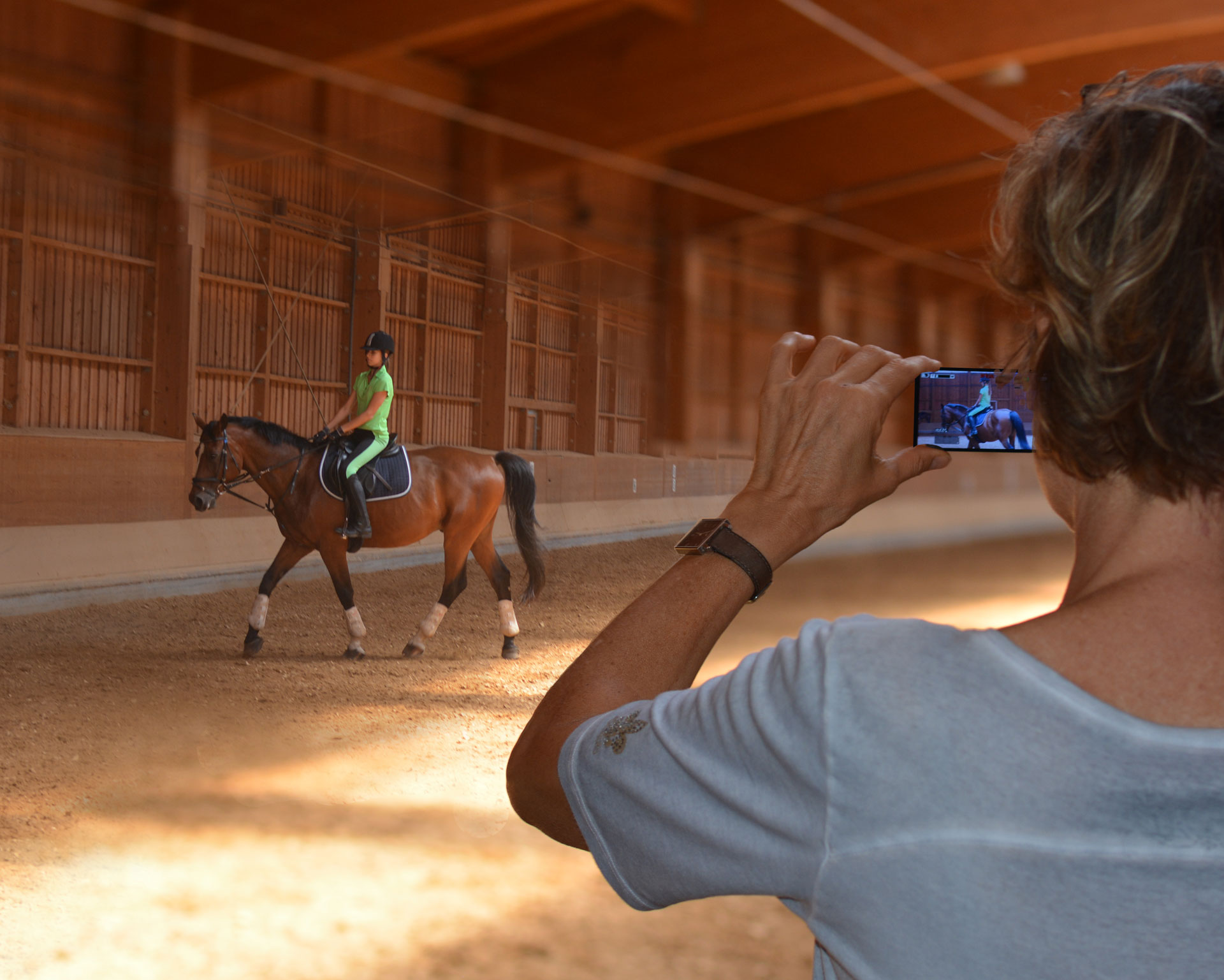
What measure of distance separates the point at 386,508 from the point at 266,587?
0.20 meters

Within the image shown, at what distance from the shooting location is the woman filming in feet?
1.54

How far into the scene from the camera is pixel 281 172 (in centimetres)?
141

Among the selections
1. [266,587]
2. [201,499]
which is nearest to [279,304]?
[201,499]

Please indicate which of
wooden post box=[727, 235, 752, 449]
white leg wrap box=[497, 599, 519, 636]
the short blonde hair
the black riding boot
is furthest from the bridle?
the short blonde hair

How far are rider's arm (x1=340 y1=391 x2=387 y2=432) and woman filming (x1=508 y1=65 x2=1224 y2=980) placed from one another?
850mm

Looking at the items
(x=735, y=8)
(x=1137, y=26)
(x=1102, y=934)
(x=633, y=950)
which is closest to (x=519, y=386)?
(x=735, y=8)

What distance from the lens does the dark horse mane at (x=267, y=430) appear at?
1205mm

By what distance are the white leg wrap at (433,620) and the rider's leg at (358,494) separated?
0.14 meters

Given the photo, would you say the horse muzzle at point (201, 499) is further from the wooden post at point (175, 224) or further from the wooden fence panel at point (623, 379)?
the wooden fence panel at point (623, 379)

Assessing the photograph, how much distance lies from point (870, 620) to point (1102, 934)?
0.18 metres

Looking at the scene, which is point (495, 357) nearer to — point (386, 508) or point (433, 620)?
point (386, 508)

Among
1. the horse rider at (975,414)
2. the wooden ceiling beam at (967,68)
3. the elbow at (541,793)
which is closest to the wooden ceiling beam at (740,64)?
the wooden ceiling beam at (967,68)

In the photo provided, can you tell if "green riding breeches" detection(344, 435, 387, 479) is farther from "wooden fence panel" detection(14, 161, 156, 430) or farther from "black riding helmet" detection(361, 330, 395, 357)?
"wooden fence panel" detection(14, 161, 156, 430)

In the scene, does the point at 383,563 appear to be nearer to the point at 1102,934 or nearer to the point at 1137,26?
the point at 1102,934
